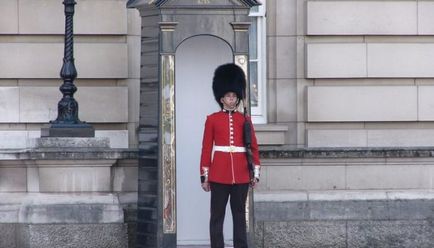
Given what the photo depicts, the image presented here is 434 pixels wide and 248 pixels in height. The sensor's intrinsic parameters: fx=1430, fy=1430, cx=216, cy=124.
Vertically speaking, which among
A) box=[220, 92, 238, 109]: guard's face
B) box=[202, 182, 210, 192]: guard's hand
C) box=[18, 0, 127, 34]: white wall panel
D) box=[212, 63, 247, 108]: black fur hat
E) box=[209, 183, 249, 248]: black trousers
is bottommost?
box=[209, 183, 249, 248]: black trousers

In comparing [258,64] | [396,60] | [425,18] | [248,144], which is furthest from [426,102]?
[248,144]

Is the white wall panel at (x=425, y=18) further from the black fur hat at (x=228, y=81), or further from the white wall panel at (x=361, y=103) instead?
the black fur hat at (x=228, y=81)

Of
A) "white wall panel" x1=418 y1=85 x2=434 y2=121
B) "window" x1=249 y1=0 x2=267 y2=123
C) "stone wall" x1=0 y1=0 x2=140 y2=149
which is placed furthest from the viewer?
"window" x1=249 y1=0 x2=267 y2=123

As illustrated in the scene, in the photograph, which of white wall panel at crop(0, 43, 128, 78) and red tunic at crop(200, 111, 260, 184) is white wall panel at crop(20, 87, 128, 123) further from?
red tunic at crop(200, 111, 260, 184)

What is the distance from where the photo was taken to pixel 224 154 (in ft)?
42.4

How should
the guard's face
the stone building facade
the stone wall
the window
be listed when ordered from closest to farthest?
the guard's face, the stone building facade, the stone wall, the window

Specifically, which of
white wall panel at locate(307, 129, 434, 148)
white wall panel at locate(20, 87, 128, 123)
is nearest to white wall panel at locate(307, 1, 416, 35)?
white wall panel at locate(307, 129, 434, 148)

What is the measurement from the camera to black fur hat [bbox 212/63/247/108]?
13.0 metres

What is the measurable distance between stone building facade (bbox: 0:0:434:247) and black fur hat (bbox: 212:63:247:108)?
160 cm

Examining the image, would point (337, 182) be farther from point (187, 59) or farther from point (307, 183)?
point (187, 59)

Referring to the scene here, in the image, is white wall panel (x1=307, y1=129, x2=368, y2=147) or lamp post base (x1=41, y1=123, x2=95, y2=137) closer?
lamp post base (x1=41, y1=123, x2=95, y2=137)

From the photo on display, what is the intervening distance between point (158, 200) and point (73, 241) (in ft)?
4.02

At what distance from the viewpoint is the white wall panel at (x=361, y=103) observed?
1493 cm

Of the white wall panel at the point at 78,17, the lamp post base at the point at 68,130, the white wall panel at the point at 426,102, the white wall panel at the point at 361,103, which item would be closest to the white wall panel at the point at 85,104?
the lamp post base at the point at 68,130
